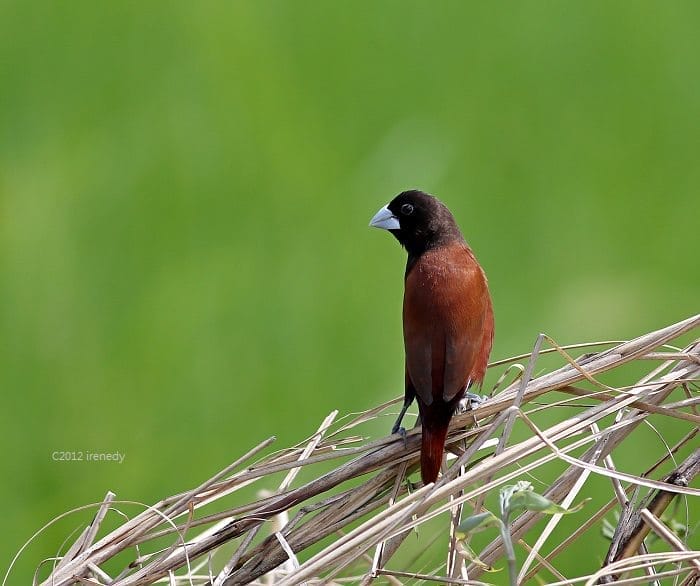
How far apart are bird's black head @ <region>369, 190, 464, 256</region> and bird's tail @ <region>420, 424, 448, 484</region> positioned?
2.86ft

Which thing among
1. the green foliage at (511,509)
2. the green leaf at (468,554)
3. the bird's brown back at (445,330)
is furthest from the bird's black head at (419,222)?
the green foliage at (511,509)

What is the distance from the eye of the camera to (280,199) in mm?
6145

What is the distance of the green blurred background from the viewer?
17.4 ft

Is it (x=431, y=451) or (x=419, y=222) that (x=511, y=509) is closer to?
(x=431, y=451)

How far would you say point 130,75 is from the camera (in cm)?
650

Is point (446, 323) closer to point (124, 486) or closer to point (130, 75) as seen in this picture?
point (124, 486)

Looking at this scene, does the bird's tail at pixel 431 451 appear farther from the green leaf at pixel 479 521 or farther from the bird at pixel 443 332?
the green leaf at pixel 479 521

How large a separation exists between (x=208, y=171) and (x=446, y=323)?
3819mm

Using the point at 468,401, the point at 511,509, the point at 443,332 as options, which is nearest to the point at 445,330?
the point at 443,332

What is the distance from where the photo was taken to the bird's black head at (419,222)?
302 cm

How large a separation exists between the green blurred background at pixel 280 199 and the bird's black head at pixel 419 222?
1675mm

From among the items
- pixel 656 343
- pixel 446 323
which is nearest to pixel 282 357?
pixel 446 323

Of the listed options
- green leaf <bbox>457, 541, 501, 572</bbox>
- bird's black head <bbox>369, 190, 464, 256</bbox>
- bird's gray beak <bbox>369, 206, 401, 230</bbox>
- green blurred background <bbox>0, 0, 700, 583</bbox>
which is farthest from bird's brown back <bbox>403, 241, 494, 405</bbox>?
green blurred background <bbox>0, 0, 700, 583</bbox>

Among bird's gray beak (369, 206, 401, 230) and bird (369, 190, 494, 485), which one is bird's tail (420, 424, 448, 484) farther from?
bird's gray beak (369, 206, 401, 230)
